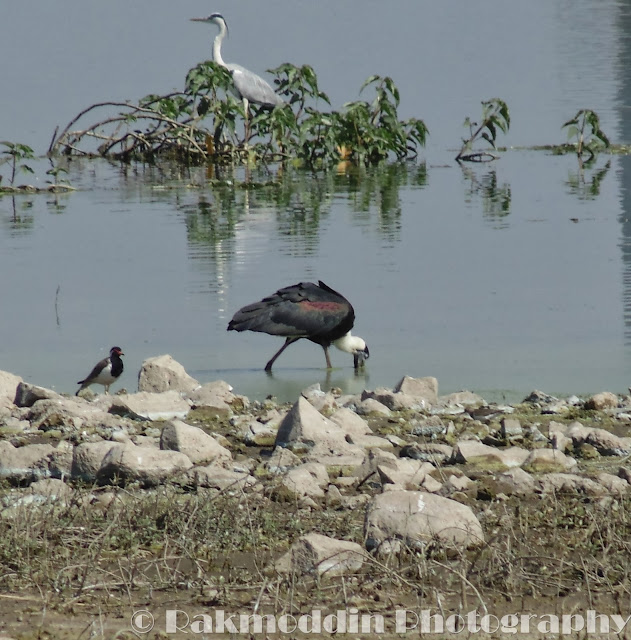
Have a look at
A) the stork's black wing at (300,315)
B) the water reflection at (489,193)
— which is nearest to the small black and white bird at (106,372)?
the stork's black wing at (300,315)

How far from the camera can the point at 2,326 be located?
11.2 m

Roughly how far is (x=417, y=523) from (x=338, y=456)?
150cm

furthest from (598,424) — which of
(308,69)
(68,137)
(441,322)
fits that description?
(68,137)

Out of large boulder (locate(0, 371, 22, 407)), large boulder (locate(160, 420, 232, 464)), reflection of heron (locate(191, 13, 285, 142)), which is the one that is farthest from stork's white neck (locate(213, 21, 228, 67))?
large boulder (locate(160, 420, 232, 464))

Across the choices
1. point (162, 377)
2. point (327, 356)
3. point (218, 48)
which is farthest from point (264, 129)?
point (162, 377)

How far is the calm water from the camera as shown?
1014cm

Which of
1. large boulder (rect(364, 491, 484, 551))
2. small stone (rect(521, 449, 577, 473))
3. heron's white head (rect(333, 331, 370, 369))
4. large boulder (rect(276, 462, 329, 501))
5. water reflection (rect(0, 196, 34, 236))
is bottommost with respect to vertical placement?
heron's white head (rect(333, 331, 370, 369))

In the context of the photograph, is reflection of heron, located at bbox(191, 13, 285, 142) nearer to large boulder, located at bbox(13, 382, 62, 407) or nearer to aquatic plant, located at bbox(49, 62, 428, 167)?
aquatic plant, located at bbox(49, 62, 428, 167)

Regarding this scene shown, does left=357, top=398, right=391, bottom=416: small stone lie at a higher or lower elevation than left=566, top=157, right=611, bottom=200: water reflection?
lower

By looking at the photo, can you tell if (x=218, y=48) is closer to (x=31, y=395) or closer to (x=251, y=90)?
(x=251, y=90)

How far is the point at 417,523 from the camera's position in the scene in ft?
16.0

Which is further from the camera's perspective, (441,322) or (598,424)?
(441,322)

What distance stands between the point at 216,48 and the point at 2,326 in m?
11.5

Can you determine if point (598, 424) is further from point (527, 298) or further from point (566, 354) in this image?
point (527, 298)
